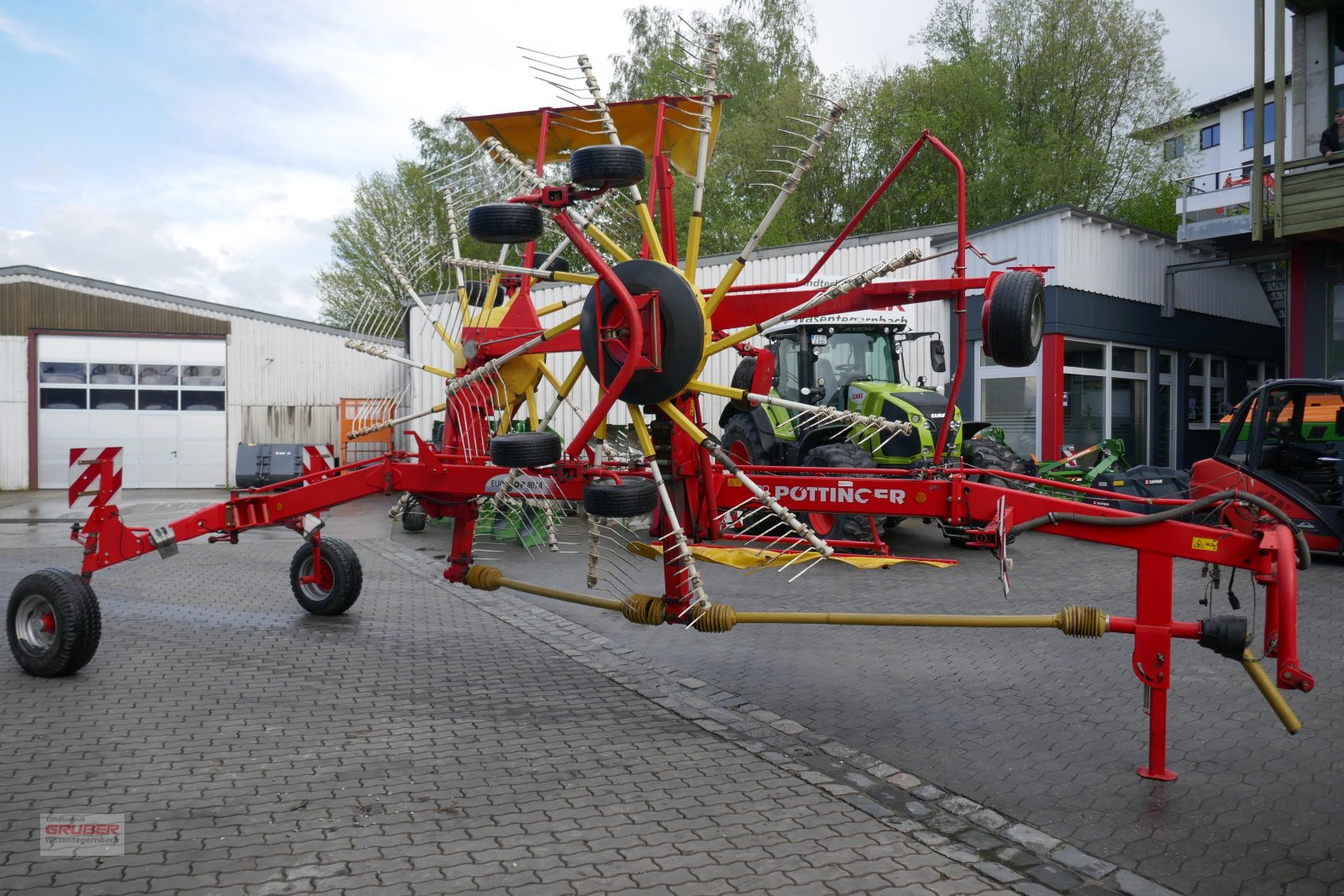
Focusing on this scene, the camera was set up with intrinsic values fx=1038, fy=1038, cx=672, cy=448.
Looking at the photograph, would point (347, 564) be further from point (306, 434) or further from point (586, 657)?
point (306, 434)

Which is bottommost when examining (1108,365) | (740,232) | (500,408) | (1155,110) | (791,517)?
(791,517)

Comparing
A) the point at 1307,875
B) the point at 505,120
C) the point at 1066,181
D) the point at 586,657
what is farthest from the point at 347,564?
the point at 1066,181

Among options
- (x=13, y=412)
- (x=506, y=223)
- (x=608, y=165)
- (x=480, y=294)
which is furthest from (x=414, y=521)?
(x=13, y=412)

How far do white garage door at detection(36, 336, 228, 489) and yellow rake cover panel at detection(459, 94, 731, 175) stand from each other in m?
19.4

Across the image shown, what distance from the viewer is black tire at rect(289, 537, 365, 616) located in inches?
356

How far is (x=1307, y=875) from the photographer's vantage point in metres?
4.00

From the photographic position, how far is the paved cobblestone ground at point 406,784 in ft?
13.2

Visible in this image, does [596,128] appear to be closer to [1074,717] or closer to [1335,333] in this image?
[1074,717]

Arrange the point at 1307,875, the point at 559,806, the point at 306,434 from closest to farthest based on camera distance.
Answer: the point at 1307,875, the point at 559,806, the point at 306,434

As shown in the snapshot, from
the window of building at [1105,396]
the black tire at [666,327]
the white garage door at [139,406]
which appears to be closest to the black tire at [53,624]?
the black tire at [666,327]

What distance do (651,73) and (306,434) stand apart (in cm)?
1890

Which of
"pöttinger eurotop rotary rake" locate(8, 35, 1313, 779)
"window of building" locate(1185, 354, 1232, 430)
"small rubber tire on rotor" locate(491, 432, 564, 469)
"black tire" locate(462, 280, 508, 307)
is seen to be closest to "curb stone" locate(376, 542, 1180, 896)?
"pöttinger eurotop rotary rake" locate(8, 35, 1313, 779)

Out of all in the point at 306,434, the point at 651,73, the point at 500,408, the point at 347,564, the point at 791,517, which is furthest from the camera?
the point at 651,73

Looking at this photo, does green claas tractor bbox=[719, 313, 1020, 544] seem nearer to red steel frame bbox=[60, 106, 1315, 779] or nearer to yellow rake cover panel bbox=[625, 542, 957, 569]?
red steel frame bbox=[60, 106, 1315, 779]
